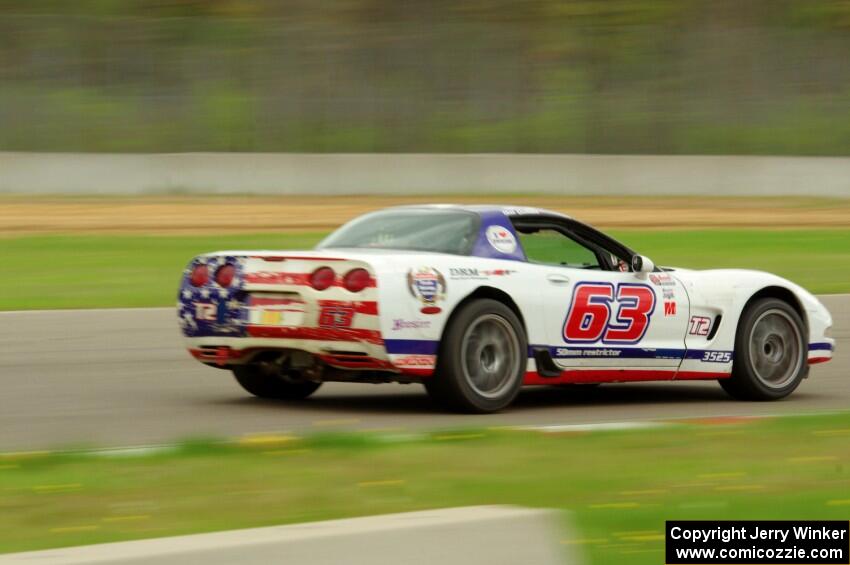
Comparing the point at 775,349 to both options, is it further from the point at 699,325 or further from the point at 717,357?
the point at 699,325

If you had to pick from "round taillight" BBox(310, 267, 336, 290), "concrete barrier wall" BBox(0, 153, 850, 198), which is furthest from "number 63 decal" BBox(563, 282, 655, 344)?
"concrete barrier wall" BBox(0, 153, 850, 198)

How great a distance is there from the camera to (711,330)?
35.0ft

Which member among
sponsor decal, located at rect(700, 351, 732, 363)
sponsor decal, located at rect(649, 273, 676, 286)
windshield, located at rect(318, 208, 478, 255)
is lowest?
sponsor decal, located at rect(700, 351, 732, 363)

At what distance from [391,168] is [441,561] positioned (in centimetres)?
2486

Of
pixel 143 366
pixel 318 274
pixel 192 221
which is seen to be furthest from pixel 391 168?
pixel 318 274

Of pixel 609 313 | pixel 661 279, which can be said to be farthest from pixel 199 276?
pixel 661 279

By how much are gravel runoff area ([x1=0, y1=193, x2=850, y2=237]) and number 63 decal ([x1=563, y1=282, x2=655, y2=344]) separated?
14.0 m

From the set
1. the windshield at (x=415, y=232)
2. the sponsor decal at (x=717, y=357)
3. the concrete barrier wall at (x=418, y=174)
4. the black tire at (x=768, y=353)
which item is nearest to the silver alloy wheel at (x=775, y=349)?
the black tire at (x=768, y=353)

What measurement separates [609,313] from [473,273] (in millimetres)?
1168

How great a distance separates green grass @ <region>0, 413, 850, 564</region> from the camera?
19.4 feet

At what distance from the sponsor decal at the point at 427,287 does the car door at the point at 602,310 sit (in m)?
0.82

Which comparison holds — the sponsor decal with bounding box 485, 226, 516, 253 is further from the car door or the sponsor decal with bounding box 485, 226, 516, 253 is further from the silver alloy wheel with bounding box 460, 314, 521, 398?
the silver alloy wheel with bounding box 460, 314, 521, 398

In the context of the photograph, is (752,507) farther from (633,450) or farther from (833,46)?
(833,46)
